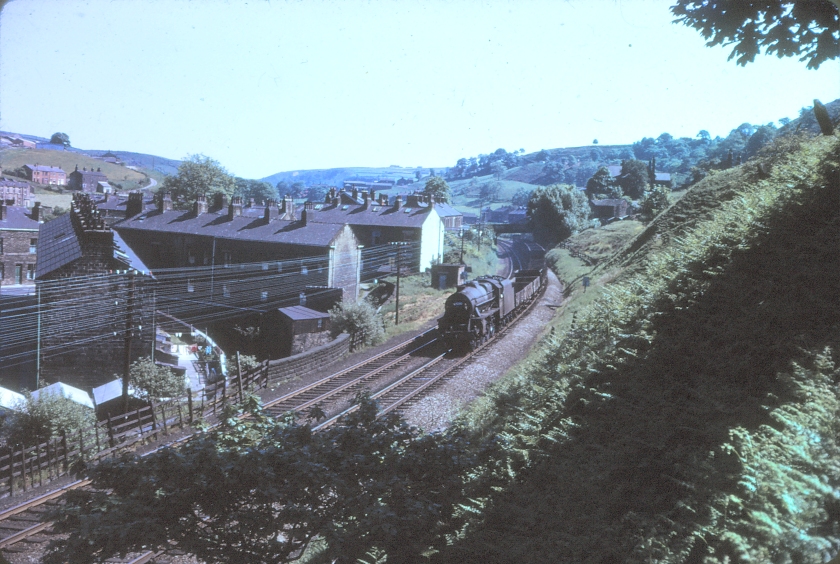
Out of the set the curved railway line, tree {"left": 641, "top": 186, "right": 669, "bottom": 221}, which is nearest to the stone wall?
the curved railway line

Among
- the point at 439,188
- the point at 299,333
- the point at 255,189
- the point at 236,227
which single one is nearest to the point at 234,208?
the point at 236,227

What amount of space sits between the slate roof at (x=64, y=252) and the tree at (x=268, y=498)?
1283 cm

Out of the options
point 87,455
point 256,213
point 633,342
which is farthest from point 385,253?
point 633,342

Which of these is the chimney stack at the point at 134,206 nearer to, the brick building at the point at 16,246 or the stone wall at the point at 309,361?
the brick building at the point at 16,246

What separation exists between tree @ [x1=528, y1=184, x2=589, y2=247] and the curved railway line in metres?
9.22

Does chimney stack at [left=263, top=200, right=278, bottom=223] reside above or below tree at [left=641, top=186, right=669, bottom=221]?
below

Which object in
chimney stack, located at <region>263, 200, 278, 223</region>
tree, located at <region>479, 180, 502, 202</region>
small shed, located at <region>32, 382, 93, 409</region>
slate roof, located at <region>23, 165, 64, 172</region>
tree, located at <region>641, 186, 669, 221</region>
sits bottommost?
small shed, located at <region>32, 382, 93, 409</region>

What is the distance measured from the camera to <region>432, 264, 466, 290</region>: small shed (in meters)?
29.6

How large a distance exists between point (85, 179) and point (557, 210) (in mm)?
45434

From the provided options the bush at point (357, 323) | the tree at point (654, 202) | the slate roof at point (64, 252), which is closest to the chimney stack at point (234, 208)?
the slate roof at point (64, 252)

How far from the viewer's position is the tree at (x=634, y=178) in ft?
109

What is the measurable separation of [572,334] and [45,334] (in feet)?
57.6

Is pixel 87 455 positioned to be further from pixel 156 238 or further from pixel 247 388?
pixel 156 238

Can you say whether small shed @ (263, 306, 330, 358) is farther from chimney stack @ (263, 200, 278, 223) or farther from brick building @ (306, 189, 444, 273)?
brick building @ (306, 189, 444, 273)
